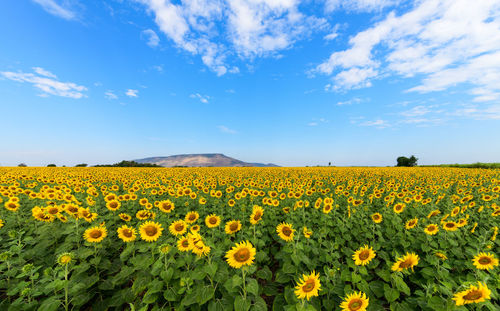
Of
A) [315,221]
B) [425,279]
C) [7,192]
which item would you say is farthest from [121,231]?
Answer: [7,192]

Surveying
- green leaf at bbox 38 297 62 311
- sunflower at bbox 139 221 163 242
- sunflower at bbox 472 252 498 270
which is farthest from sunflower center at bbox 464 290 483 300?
green leaf at bbox 38 297 62 311

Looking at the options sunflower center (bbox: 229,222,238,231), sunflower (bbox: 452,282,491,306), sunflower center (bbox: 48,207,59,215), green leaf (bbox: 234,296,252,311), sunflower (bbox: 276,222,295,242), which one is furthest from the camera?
sunflower center (bbox: 48,207,59,215)

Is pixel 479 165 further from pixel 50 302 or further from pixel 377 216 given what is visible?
pixel 50 302

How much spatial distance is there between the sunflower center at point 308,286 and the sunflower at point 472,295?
1.70m

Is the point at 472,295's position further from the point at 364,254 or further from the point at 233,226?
the point at 233,226

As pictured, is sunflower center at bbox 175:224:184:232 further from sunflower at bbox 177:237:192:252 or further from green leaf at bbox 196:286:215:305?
green leaf at bbox 196:286:215:305

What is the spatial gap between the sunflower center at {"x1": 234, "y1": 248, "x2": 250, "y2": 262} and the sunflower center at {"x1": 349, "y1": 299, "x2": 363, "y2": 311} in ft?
4.93

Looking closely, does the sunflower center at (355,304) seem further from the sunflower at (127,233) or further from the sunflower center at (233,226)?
the sunflower at (127,233)

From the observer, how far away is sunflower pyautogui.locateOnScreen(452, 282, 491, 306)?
2344mm

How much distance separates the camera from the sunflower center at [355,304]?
258 centimetres

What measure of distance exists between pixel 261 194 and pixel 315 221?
2.94m

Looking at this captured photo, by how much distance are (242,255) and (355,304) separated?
163cm

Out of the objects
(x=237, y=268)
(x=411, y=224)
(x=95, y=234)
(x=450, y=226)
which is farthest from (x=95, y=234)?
(x=450, y=226)

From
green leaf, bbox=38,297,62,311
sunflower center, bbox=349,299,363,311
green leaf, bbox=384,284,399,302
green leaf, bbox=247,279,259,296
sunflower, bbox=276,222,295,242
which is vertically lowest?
green leaf, bbox=38,297,62,311
